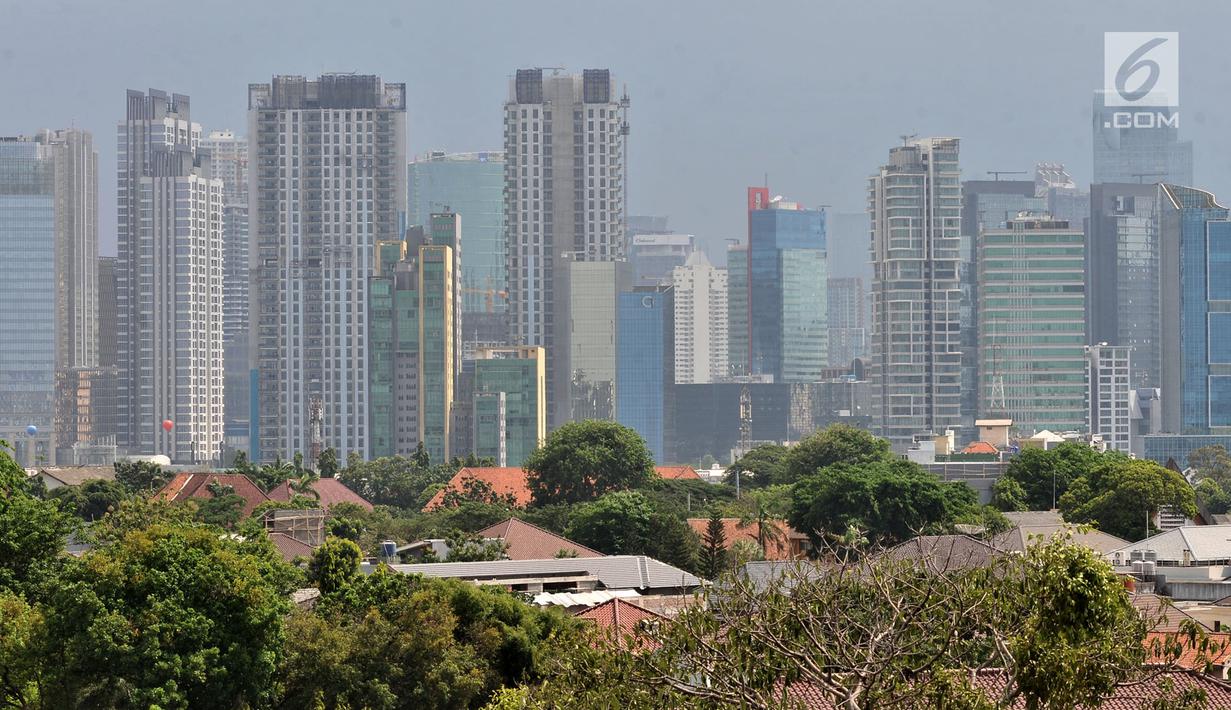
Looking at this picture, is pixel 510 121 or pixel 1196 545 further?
pixel 510 121

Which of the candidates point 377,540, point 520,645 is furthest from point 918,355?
point 520,645

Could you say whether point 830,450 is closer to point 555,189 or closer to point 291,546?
point 291,546

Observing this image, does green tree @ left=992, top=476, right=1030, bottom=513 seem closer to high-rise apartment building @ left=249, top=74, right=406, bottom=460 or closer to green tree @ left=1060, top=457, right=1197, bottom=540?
green tree @ left=1060, top=457, right=1197, bottom=540

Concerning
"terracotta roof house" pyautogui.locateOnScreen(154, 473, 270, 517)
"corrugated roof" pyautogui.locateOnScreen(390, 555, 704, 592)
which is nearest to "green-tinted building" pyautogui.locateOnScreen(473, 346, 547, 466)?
"terracotta roof house" pyautogui.locateOnScreen(154, 473, 270, 517)

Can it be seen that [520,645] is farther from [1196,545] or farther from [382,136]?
[382,136]

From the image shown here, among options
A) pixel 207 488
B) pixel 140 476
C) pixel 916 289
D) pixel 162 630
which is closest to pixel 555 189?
pixel 916 289

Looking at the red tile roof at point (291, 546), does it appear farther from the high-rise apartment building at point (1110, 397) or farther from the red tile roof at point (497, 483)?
the high-rise apartment building at point (1110, 397)
